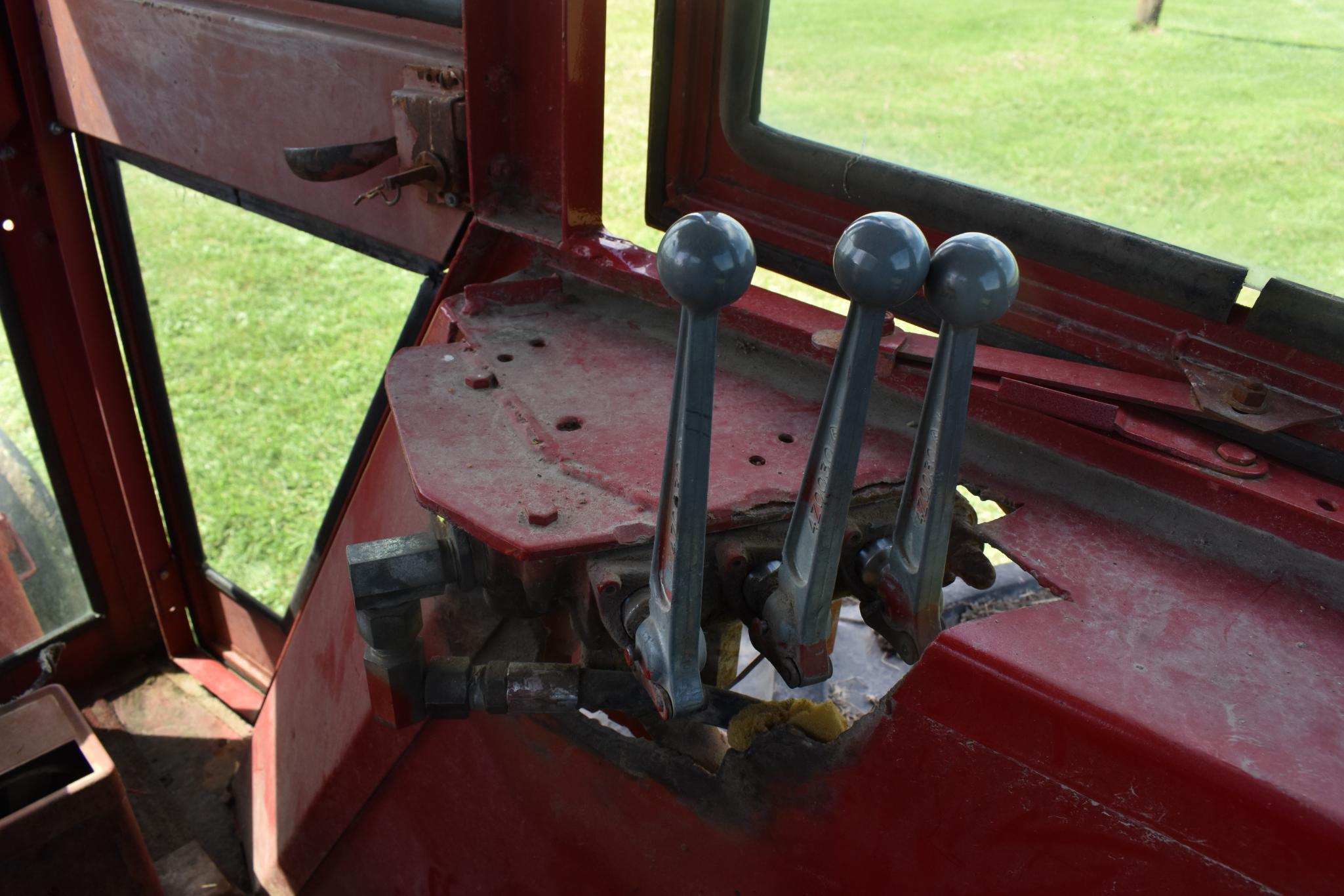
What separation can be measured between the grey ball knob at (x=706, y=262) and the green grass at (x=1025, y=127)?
0.69m

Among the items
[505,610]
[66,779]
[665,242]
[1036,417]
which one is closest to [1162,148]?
[1036,417]

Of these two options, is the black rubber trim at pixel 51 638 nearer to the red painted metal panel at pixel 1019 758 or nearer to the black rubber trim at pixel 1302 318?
the red painted metal panel at pixel 1019 758

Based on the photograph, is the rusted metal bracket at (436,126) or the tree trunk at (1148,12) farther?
the rusted metal bracket at (436,126)

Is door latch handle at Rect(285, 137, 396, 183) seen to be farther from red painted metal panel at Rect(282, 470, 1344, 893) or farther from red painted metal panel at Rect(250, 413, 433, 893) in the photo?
red painted metal panel at Rect(282, 470, 1344, 893)

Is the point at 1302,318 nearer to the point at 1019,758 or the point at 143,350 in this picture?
the point at 1019,758

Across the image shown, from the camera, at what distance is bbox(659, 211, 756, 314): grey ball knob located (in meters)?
0.69

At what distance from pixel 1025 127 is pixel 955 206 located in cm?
46

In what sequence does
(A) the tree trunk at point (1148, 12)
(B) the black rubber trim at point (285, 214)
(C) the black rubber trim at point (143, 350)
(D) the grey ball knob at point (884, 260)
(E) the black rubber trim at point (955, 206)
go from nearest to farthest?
(D) the grey ball knob at point (884, 260), (E) the black rubber trim at point (955, 206), (A) the tree trunk at point (1148, 12), (B) the black rubber trim at point (285, 214), (C) the black rubber trim at point (143, 350)

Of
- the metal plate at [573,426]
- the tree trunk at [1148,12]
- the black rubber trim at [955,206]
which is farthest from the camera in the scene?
the tree trunk at [1148,12]

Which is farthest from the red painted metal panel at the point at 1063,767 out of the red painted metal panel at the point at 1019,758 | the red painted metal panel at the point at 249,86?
the red painted metal panel at the point at 249,86

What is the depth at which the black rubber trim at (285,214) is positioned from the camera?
1787 millimetres

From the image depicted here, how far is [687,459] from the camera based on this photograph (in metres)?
0.75

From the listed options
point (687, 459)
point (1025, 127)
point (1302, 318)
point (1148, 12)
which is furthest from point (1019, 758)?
point (1025, 127)

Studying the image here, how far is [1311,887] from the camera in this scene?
2.30 feet
